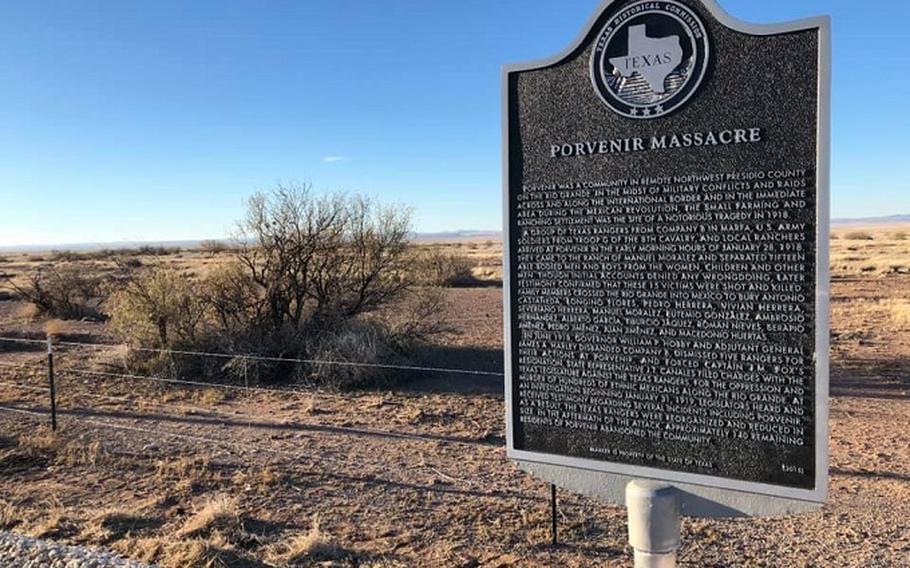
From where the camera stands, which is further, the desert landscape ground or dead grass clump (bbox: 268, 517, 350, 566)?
the desert landscape ground

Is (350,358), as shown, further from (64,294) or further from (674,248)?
(64,294)

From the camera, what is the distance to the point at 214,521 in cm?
489

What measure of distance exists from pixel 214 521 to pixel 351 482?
1371mm

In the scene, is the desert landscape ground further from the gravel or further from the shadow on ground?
the gravel

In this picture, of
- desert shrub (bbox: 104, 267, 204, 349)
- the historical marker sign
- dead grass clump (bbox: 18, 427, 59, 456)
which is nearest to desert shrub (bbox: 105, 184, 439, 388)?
desert shrub (bbox: 104, 267, 204, 349)

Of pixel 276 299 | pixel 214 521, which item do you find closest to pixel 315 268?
pixel 276 299

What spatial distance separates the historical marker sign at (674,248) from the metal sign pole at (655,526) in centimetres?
13

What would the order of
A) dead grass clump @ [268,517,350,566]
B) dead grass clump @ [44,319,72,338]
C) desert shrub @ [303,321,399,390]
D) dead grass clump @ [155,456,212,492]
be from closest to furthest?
1. dead grass clump @ [268,517,350,566]
2. dead grass clump @ [155,456,212,492]
3. desert shrub @ [303,321,399,390]
4. dead grass clump @ [44,319,72,338]

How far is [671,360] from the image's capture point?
10.3 feet

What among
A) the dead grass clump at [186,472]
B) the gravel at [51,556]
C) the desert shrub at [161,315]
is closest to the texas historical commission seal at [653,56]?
the gravel at [51,556]

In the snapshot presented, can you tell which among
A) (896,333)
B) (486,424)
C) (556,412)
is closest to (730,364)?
(556,412)

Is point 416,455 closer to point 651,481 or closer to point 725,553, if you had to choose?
point 725,553

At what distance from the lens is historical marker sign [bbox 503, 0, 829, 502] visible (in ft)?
9.43

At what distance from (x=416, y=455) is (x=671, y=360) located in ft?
13.3
